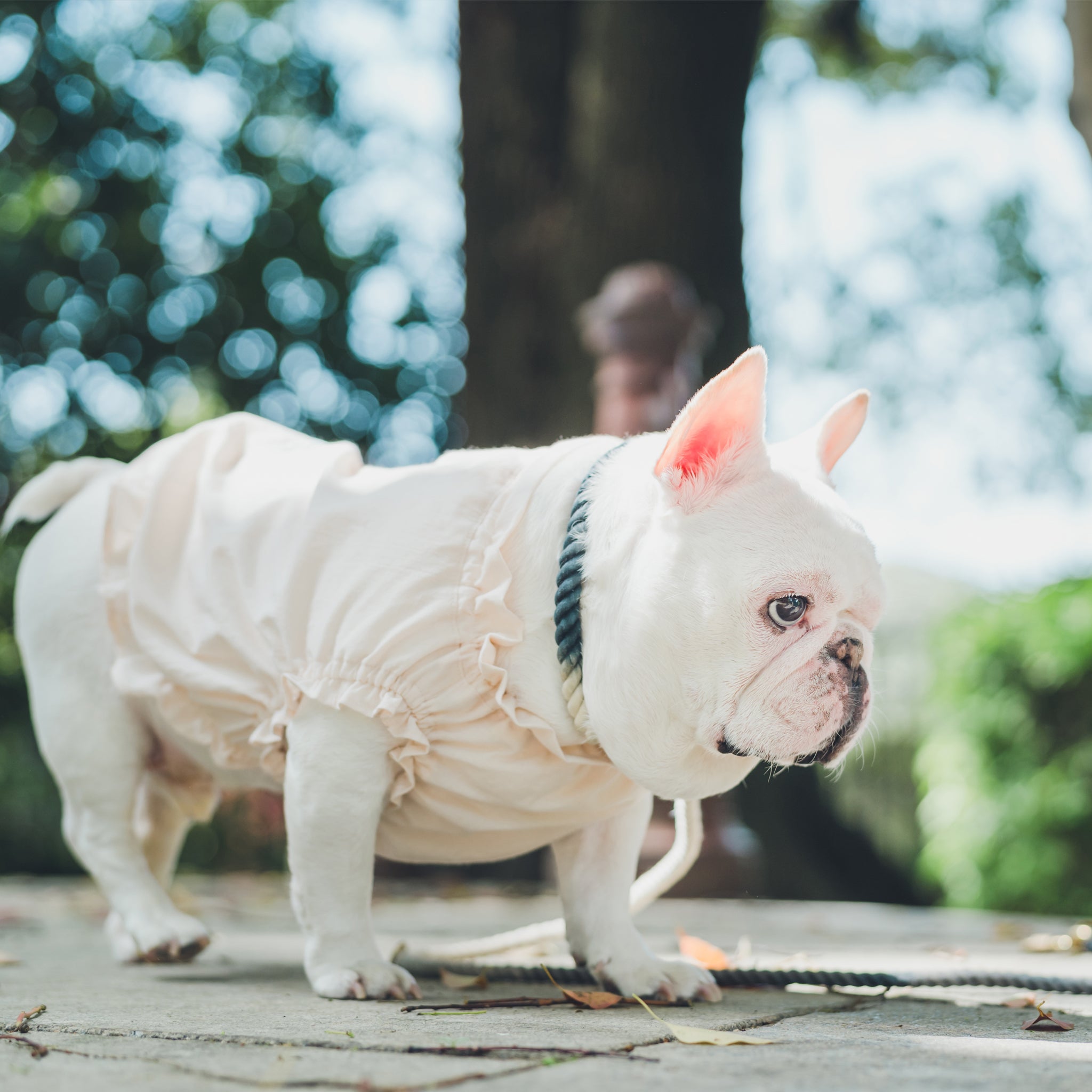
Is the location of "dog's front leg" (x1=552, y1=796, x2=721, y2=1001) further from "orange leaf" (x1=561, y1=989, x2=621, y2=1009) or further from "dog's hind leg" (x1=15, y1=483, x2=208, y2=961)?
"dog's hind leg" (x1=15, y1=483, x2=208, y2=961)

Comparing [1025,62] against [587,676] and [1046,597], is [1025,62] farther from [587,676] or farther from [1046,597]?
[587,676]

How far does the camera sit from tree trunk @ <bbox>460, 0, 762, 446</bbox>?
7160 mm

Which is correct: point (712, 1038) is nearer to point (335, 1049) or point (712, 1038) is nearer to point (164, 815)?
point (335, 1049)

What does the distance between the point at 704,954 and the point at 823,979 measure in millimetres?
Answer: 559

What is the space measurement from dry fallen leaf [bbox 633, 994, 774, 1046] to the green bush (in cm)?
468

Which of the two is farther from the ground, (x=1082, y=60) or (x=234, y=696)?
(x=1082, y=60)

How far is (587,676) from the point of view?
2.23m

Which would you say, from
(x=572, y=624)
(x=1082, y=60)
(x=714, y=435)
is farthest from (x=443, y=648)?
(x=1082, y=60)

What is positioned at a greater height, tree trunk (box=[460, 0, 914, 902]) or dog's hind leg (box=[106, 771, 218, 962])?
tree trunk (box=[460, 0, 914, 902])

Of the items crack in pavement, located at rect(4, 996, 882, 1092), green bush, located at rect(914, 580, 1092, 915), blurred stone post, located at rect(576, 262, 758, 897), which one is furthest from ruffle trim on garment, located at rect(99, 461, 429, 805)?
green bush, located at rect(914, 580, 1092, 915)

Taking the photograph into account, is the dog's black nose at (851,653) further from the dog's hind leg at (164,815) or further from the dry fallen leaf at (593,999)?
the dog's hind leg at (164,815)

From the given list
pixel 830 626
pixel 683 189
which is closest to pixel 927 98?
pixel 683 189

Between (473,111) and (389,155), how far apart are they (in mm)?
6068

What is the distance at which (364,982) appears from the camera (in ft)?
7.79
